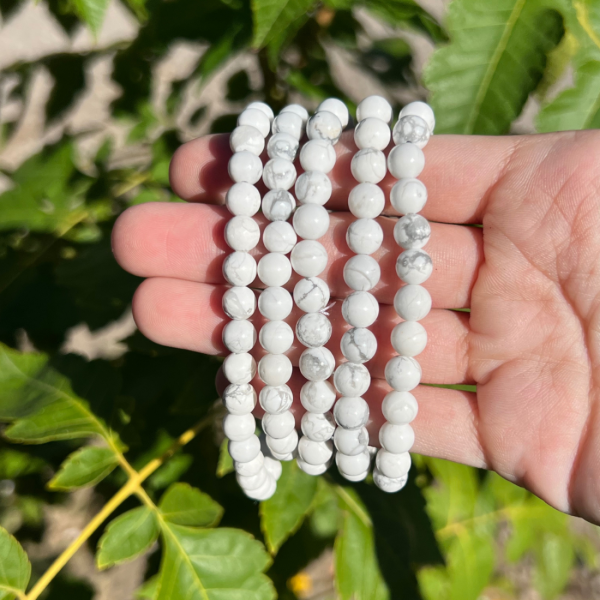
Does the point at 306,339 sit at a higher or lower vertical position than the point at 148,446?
higher

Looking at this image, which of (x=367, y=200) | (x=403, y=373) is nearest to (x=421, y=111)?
(x=367, y=200)

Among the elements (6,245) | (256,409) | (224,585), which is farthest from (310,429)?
(6,245)

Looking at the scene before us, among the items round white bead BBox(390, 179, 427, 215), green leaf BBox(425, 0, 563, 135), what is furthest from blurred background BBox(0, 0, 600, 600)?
round white bead BBox(390, 179, 427, 215)

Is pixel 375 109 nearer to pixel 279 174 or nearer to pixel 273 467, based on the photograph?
pixel 279 174

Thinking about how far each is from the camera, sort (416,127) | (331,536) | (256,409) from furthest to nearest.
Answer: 1. (331,536)
2. (256,409)
3. (416,127)

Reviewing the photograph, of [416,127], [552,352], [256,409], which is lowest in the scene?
[256,409]

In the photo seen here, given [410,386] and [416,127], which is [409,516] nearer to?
[410,386]
